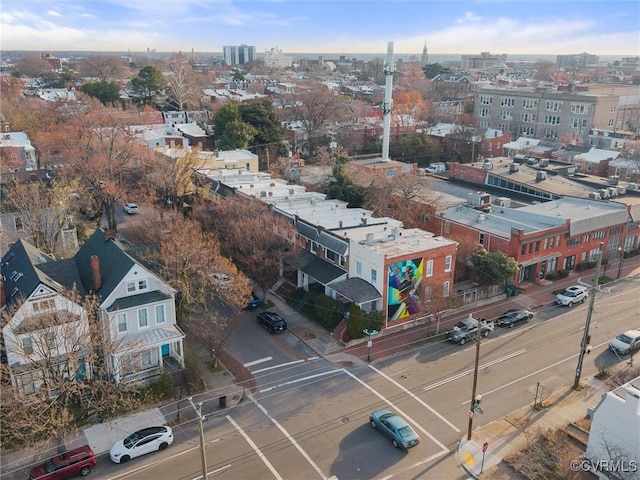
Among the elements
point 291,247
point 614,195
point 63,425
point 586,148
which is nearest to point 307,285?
point 291,247

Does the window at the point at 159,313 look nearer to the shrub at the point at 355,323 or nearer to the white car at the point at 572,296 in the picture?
the shrub at the point at 355,323

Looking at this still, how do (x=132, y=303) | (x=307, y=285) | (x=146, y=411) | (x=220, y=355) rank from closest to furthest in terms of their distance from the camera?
(x=146, y=411) → (x=132, y=303) → (x=220, y=355) → (x=307, y=285)

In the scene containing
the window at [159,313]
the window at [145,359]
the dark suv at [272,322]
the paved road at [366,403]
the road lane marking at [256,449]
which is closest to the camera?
the road lane marking at [256,449]

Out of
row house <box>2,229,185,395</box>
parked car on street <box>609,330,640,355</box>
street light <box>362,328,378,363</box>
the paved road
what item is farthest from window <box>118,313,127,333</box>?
parked car on street <box>609,330,640,355</box>

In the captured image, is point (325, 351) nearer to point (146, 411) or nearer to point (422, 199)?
point (146, 411)

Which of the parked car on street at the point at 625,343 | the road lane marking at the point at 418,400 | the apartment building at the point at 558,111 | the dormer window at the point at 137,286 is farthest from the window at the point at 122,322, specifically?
the apartment building at the point at 558,111

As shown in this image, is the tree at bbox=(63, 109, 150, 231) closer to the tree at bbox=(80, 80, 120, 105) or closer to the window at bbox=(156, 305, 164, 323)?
the window at bbox=(156, 305, 164, 323)
